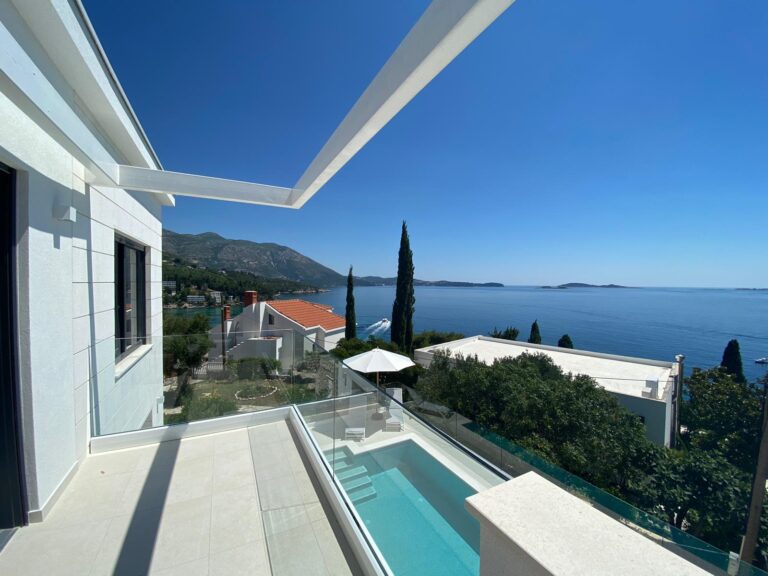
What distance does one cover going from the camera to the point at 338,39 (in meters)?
4.23

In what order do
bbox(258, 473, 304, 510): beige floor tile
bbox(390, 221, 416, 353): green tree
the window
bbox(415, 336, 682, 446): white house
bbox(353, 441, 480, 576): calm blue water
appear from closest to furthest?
bbox(353, 441, 480, 576): calm blue water
bbox(258, 473, 304, 510): beige floor tile
the window
bbox(415, 336, 682, 446): white house
bbox(390, 221, 416, 353): green tree

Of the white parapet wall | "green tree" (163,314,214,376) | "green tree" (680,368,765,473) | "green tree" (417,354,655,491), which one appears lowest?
"green tree" (680,368,765,473)

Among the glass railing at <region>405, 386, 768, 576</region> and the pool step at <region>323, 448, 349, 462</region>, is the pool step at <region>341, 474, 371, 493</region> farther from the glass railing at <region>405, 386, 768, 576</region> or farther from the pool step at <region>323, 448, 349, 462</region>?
the glass railing at <region>405, 386, 768, 576</region>

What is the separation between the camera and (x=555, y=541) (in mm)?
741

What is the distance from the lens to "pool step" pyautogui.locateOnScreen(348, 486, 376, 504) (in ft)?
7.50

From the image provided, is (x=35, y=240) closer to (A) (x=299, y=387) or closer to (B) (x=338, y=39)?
(A) (x=299, y=387)

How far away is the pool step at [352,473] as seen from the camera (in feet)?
8.31

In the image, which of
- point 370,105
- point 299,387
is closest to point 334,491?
point 299,387

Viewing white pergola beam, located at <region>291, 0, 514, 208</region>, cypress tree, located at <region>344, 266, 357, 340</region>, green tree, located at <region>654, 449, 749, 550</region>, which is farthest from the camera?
cypress tree, located at <region>344, 266, 357, 340</region>

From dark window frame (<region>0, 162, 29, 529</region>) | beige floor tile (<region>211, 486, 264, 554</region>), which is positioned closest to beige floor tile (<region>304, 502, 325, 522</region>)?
beige floor tile (<region>211, 486, 264, 554</region>)

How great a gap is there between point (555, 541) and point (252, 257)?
→ 6471cm

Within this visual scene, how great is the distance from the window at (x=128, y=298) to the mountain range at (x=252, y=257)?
35.3 metres

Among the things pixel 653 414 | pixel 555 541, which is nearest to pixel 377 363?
pixel 555 541

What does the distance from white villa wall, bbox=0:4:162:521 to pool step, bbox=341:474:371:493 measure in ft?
7.52
